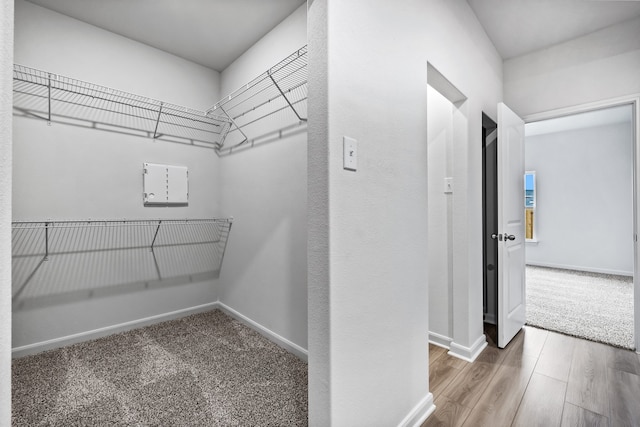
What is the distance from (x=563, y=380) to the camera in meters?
1.79

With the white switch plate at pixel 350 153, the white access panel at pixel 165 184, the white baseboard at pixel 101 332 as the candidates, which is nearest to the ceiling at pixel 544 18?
the white switch plate at pixel 350 153

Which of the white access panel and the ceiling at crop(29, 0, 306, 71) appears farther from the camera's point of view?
the white access panel

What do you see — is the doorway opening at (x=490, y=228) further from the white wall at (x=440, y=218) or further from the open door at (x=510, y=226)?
the white wall at (x=440, y=218)

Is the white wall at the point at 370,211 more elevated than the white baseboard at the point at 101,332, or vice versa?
the white wall at the point at 370,211

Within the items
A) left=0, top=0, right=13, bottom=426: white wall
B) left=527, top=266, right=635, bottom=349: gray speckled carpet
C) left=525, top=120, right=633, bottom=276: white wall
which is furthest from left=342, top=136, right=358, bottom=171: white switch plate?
left=525, top=120, right=633, bottom=276: white wall

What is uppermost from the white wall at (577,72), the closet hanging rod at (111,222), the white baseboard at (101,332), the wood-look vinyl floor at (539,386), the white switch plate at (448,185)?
the white wall at (577,72)

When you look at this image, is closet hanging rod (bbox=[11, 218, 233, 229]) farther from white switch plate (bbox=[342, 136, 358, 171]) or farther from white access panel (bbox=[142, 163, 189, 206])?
white switch plate (bbox=[342, 136, 358, 171])

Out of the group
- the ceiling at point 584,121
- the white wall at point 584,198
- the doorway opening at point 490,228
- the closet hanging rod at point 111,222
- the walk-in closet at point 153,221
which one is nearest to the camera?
the walk-in closet at point 153,221

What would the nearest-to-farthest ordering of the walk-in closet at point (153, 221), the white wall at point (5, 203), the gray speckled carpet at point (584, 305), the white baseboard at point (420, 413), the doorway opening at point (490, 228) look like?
the white wall at point (5, 203) → the white baseboard at point (420, 413) → the walk-in closet at point (153, 221) → the gray speckled carpet at point (584, 305) → the doorway opening at point (490, 228)

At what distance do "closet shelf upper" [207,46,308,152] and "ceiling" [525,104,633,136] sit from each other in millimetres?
3711

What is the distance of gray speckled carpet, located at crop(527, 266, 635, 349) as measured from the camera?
96.6 inches

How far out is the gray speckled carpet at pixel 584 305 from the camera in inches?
96.6

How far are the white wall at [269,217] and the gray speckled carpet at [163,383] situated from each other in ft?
1.00

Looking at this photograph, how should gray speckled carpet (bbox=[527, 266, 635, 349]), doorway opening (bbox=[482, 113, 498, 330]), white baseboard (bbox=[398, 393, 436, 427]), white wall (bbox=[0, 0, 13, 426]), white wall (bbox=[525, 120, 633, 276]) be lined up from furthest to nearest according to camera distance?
1. white wall (bbox=[525, 120, 633, 276])
2. doorway opening (bbox=[482, 113, 498, 330])
3. gray speckled carpet (bbox=[527, 266, 635, 349])
4. white baseboard (bbox=[398, 393, 436, 427])
5. white wall (bbox=[0, 0, 13, 426])
